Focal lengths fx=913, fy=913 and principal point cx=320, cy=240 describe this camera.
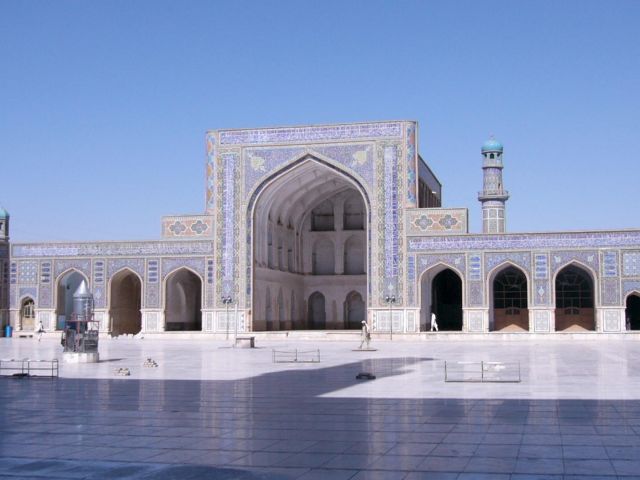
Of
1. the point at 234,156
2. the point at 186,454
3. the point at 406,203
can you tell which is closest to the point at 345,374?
the point at 186,454

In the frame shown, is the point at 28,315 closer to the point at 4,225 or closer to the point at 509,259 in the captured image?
the point at 4,225

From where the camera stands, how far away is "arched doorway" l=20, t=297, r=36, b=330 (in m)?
33.5

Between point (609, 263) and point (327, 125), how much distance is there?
10.6 metres

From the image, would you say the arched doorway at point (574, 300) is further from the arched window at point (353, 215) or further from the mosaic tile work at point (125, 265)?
the mosaic tile work at point (125, 265)

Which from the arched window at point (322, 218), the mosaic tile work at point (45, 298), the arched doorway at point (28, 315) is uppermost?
the arched window at point (322, 218)

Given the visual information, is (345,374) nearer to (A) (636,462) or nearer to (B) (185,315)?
(A) (636,462)

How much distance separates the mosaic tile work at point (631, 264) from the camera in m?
28.6

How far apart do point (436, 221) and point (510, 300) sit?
463 cm

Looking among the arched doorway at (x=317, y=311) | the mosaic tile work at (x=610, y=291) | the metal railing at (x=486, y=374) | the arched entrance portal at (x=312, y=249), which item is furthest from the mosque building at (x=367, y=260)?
the metal railing at (x=486, y=374)

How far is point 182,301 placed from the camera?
35.3 metres

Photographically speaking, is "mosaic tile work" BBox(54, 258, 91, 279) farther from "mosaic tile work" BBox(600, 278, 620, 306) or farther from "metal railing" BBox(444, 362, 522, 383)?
"metal railing" BBox(444, 362, 522, 383)

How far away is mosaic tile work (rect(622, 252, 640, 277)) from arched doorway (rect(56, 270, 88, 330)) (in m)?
18.5

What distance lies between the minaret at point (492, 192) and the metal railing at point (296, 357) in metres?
14.7

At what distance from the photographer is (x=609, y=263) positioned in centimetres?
2873
